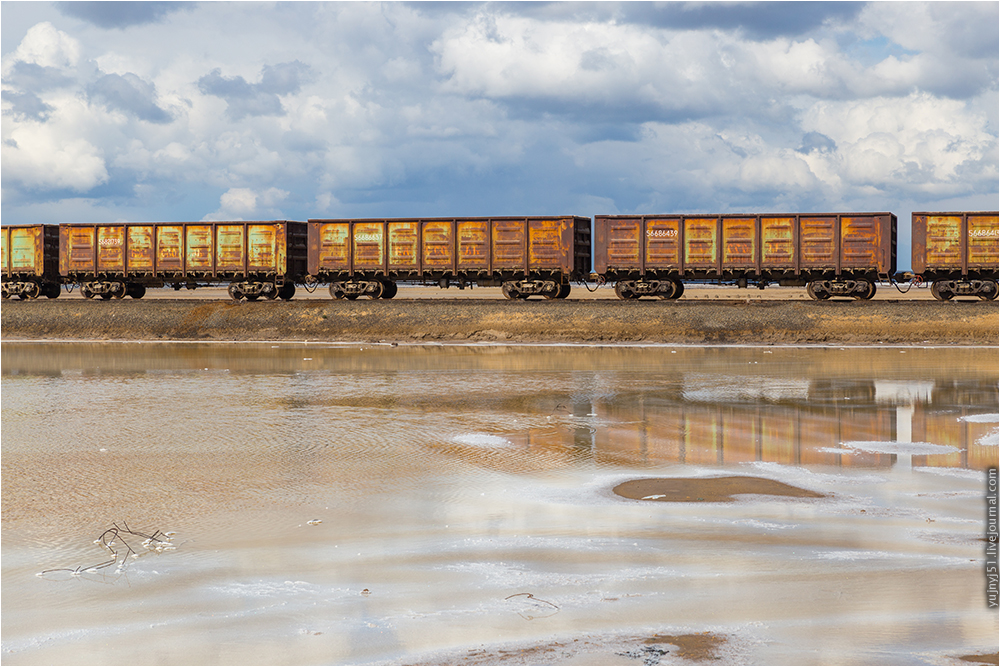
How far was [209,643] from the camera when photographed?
4.26 metres

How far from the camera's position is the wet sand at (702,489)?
699 centimetres

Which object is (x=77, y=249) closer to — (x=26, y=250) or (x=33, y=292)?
(x=26, y=250)

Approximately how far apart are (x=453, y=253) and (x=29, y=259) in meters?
→ 17.0

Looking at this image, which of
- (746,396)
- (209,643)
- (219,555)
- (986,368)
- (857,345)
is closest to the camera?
(209,643)

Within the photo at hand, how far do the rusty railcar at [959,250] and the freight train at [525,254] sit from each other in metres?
0.03

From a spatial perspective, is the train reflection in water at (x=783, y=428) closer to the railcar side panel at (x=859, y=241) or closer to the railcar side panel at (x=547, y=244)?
the railcar side panel at (x=859, y=241)

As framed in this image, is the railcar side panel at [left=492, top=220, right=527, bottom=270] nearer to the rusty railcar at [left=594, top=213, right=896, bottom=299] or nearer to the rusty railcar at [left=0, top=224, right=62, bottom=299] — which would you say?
the rusty railcar at [left=594, top=213, right=896, bottom=299]

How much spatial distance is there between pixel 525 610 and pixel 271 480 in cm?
371

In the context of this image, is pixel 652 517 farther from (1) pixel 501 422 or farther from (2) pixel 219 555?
(1) pixel 501 422

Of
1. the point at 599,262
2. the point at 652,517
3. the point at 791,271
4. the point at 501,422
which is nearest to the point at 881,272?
the point at 791,271

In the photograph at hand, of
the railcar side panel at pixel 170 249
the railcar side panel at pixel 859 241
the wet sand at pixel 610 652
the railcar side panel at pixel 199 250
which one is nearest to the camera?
the wet sand at pixel 610 652

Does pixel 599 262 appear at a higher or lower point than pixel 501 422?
higher

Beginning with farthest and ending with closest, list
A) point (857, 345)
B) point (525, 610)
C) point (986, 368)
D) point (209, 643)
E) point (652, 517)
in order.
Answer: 1. point (857, 345)
2. point (986, 368)
3. point (652, 517)
4. point (525, 610)
5. point (209, 643)

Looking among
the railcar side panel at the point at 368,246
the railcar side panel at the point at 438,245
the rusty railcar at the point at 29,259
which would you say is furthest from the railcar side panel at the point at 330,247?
the rusty railcar at the point at 29,259
